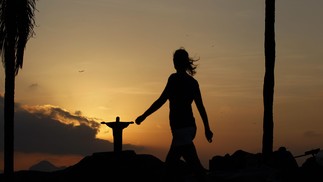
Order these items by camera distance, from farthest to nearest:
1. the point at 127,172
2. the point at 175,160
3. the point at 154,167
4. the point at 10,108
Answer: the point at 10,108 < the point at 154,167 < the point at 127,172 < the point at 175,160

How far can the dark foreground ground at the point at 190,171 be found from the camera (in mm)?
13984

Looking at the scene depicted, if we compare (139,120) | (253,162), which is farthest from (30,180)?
(139,120)

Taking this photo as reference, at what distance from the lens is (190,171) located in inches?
617

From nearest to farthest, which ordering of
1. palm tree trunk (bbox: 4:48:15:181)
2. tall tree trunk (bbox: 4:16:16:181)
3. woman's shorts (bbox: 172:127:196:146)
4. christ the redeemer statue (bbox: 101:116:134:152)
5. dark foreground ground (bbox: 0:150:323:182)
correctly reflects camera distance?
1. woman's shorts (bbox: 172:127:196:146)
2. dark foreground ground (bbox: 0:150:323:182)
3. christ the redeemer statue (bbox: 101:116:134:152)
4. tall tree trunk (bbox: 4:16:16:181)
5. palm tree trunk (bbox: 4:48:15:181)

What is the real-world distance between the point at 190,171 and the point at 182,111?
24.3 feet

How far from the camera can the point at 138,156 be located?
1888 centimetres

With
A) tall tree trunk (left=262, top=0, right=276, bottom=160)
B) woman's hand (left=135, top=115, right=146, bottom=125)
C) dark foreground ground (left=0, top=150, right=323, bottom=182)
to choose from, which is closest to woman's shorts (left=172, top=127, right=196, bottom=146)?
woman's hand (left=135, top=115, right=146, bottom=125)

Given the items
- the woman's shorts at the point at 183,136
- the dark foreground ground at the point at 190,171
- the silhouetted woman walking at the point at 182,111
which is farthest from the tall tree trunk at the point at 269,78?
the woman's shorts at the point at 183,136

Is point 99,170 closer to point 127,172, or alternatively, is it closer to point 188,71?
point 127,172

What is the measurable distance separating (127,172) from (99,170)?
89 cm

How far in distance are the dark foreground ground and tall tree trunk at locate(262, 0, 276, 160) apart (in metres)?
0.77

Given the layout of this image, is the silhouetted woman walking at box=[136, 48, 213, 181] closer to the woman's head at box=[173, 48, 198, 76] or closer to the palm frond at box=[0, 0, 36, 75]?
the woman's head at box=[173, 48, 198, 76]

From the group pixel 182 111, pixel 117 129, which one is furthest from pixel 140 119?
pixel 117 129

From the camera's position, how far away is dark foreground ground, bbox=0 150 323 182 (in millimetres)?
13984
